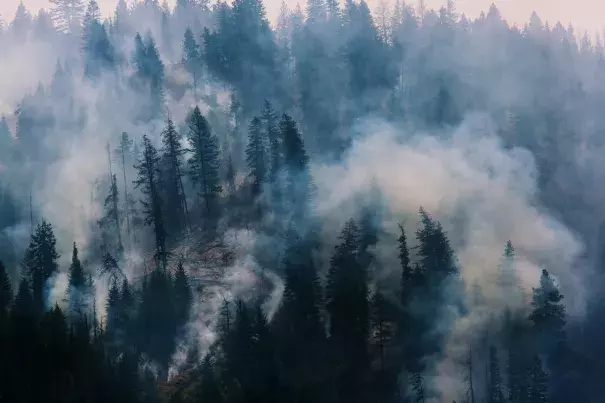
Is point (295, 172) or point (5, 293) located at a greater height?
point (295, 172)

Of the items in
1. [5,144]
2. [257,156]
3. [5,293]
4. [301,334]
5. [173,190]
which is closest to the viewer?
[5,293]

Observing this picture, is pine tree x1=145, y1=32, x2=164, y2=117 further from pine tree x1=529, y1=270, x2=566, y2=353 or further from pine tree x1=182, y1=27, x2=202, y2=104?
pine tree x1=529, y1=270, x2=566, y2=353

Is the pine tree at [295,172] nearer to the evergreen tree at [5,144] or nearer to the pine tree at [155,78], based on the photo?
the pine tree at [155,78]

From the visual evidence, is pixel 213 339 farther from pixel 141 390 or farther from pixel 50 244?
pixel 50 244

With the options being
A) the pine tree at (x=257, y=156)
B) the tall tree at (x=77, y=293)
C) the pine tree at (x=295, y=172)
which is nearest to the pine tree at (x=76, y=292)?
the tall tree at (x=77, y=293)

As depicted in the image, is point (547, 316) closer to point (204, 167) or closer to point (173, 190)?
point (204, 167)

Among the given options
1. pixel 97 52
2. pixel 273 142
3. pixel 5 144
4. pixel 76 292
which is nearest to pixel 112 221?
pixel 76 292
